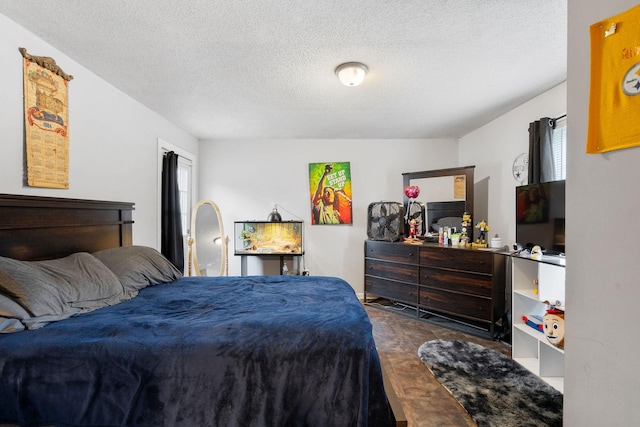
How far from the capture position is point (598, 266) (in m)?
0.76

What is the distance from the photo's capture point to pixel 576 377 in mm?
813

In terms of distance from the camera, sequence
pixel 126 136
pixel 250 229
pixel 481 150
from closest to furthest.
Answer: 1. pixel 126 136
2. pixel 481 150
3. pixel 250 229

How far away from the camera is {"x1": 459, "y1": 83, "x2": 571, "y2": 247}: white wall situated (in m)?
2.51

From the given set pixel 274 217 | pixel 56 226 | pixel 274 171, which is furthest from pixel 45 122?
pixel 274 171

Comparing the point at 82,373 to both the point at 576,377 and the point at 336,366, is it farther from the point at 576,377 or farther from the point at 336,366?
the point at 576,377

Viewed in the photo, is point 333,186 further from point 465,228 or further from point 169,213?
point 169,213

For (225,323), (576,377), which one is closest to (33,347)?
(225,323)

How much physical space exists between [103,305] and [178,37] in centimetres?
172

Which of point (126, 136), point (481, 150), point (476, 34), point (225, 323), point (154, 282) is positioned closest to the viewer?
point (225, 323)

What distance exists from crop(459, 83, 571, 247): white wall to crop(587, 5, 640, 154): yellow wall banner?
2.02 meters

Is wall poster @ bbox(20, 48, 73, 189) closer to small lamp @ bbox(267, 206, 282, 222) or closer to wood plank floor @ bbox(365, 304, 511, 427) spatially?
small lamp @ bbox(267, 206, 282, 222)

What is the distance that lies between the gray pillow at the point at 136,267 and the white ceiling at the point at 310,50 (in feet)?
4.59

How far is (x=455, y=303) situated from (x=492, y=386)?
3.38ft

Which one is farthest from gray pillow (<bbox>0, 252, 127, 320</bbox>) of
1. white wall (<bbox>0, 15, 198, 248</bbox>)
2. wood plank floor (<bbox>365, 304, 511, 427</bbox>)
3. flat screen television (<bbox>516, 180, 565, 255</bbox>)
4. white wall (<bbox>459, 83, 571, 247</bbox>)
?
white wall (<bbox>459, 83, 571, 247</bbox>)
